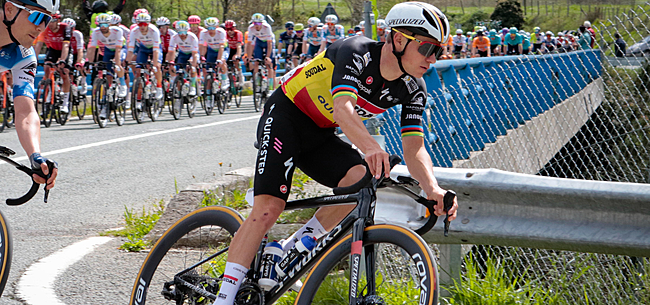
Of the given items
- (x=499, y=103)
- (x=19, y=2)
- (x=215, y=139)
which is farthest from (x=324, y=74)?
(x=215, y=139)

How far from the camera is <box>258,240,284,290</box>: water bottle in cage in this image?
3174 millimetres

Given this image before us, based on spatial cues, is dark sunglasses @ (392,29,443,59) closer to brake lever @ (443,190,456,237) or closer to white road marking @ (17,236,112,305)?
brake lever @ (443,190,456,237)

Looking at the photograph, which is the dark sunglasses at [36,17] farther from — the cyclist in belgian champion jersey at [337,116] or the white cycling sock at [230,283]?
the white cycling sock at [230,283]

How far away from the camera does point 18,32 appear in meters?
3.46

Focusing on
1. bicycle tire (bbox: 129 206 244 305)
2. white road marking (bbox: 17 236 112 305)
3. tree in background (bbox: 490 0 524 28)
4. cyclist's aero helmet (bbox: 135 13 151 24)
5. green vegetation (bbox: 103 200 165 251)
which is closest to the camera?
bicycle tire (bbox: 129 206 244 305)

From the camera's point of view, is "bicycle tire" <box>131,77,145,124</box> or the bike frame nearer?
the bike frame

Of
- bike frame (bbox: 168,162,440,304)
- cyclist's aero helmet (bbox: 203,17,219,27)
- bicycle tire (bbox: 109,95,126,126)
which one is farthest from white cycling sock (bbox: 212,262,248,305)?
cyclist's aero helmet (bbox: 203,17,219,27)

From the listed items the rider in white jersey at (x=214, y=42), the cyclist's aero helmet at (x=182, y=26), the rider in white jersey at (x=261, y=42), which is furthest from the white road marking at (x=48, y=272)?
the rider in white jersey at (x=261, y=42)

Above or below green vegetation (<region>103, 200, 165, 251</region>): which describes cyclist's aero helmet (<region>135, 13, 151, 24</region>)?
above

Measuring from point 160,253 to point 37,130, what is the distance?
0.88 m

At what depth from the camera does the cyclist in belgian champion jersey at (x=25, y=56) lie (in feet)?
11.0

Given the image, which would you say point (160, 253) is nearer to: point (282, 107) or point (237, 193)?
point (282, 107)

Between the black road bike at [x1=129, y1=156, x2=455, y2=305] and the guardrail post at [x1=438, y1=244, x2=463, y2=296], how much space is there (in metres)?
0.34

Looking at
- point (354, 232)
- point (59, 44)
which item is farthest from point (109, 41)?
point (354, 232)
